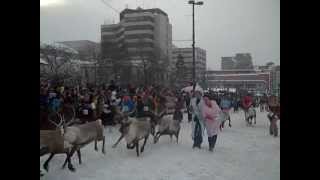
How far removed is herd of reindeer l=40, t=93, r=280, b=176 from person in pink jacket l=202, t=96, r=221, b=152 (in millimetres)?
82

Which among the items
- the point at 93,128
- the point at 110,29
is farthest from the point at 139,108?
the point at 110,29

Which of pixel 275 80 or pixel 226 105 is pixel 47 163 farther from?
pixel 275 80

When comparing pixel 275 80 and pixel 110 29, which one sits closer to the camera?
pixel 275 80

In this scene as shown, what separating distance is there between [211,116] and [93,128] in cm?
85

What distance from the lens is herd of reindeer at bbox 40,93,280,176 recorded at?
2.81 meters

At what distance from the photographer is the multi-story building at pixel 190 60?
2.85 metres

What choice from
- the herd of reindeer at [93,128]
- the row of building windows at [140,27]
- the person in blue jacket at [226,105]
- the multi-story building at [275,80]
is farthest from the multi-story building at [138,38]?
the multi-story building at [275,80]

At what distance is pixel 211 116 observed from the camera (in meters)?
2.81

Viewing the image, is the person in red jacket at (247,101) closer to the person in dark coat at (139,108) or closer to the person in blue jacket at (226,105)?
the person in blue jacket at (226,105)

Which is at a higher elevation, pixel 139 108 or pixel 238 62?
pixel 238 62

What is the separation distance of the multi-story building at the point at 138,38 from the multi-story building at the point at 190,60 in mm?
63
